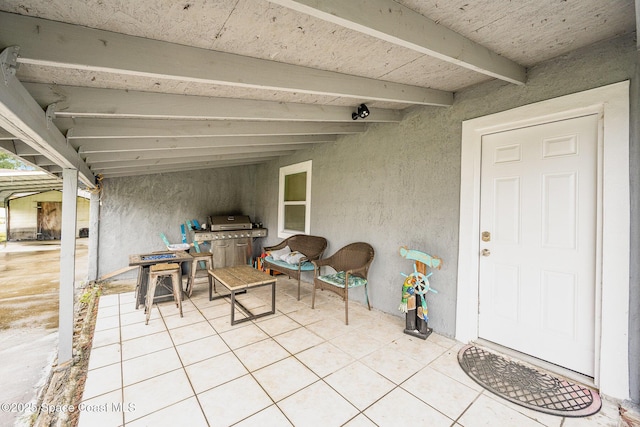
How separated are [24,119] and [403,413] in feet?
9.68

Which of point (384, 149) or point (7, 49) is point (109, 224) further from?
point (384, 149)

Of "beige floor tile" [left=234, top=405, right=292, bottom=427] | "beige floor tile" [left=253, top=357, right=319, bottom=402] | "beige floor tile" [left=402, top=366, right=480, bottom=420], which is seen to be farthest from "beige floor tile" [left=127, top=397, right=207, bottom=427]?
"beige floor tile" [left=402, top=366, right=480, bottom=420]

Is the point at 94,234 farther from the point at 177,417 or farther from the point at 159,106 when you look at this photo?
the point at 177,417

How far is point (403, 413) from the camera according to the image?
1851mm

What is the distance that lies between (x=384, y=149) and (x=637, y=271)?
2.63 meters

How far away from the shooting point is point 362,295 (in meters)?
3.97

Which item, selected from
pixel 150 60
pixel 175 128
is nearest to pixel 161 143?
pixel 175 128

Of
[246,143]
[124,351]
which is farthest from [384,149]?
[124,351]

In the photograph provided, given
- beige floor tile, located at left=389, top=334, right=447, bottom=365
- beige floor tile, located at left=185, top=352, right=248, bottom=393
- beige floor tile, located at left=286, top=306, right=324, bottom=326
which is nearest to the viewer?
beige floor tile, located at left=185, top=352, right=248, bottom=393

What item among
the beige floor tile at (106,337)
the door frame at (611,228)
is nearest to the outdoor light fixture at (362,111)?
the door frame at (611,228)

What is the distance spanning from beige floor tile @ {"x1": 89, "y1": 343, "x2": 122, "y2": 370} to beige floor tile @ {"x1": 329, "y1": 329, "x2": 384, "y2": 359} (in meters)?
2.10

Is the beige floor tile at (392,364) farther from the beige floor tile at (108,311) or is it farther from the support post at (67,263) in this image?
the beige floor tile at (108,311)

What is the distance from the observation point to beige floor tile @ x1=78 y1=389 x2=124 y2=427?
175 cm

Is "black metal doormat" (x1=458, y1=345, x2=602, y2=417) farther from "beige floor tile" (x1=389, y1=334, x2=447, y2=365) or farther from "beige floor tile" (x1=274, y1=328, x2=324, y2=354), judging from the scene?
"beige floor tile" (x1=274, y1=328, x2=324, y2=354)
